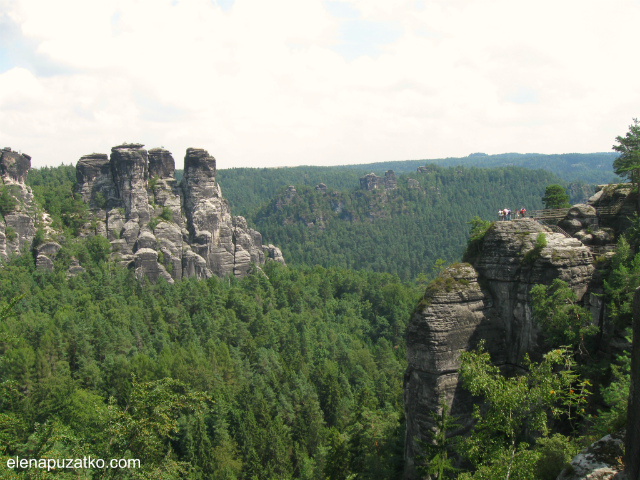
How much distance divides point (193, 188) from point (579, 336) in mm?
80039

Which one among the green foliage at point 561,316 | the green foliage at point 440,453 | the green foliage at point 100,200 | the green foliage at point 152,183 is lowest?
the green foliage at point 440,453

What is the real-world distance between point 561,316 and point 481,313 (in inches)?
160

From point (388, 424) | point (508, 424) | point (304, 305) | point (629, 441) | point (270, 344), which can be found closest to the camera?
point (629, 441)

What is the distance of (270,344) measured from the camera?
70.4m

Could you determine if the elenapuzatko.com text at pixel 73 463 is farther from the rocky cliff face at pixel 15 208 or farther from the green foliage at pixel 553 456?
the rocky cliff face at pixel 15 208

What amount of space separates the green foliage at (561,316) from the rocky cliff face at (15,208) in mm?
81158

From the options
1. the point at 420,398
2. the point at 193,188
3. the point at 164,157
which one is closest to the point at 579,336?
the point at 420,398

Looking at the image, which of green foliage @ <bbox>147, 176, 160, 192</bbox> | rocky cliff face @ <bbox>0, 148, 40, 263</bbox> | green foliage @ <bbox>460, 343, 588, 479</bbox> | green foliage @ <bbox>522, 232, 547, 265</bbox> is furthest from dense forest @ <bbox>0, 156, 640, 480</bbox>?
green foliage @ <bbox>147, 176, 160, 192</bbox>

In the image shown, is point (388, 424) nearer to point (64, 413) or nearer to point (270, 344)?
point (64, 413)

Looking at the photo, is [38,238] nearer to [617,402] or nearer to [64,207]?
[64,207]

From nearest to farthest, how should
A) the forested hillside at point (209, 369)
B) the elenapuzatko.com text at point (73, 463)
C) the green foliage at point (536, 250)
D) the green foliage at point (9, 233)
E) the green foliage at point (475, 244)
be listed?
the elenapuzatko.com text at point (73, 463), the green foliage at point (536, 250), the green foliage at point (475, 244), the forested hillside at point (209, 369), the green foliage at point (9, 233)

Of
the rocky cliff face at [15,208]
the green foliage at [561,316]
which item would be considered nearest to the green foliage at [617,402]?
the green foliage at [561,316]

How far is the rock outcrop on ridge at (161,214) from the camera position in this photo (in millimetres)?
87562

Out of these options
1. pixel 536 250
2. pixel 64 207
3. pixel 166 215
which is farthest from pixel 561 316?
pixel 64 207
